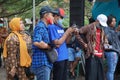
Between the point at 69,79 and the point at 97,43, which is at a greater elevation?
the point at 97,43

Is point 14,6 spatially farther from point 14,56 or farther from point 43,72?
point 43,72

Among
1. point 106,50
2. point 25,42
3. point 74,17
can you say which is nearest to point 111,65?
point 106,50

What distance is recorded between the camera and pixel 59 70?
7.23 m

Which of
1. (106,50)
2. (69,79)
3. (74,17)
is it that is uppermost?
(74,17)

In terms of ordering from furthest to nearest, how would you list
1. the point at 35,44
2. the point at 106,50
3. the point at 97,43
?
the point at 106,50, the point at 97,43, the point at 35,44

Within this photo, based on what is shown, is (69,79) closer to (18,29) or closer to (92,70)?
(92,70)

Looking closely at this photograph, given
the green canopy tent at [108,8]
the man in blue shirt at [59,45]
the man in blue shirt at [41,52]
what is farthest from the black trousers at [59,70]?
the green canopy tent at [108,8]

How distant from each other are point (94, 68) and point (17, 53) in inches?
82.7

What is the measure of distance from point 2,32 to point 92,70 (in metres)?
7.15

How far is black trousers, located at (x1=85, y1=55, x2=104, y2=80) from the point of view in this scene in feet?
27.7

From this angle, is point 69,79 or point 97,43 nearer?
point 97,43

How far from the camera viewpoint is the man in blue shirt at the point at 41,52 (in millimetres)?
6680

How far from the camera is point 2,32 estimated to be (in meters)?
15.0

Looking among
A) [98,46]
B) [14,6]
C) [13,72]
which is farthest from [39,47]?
[14,6]
